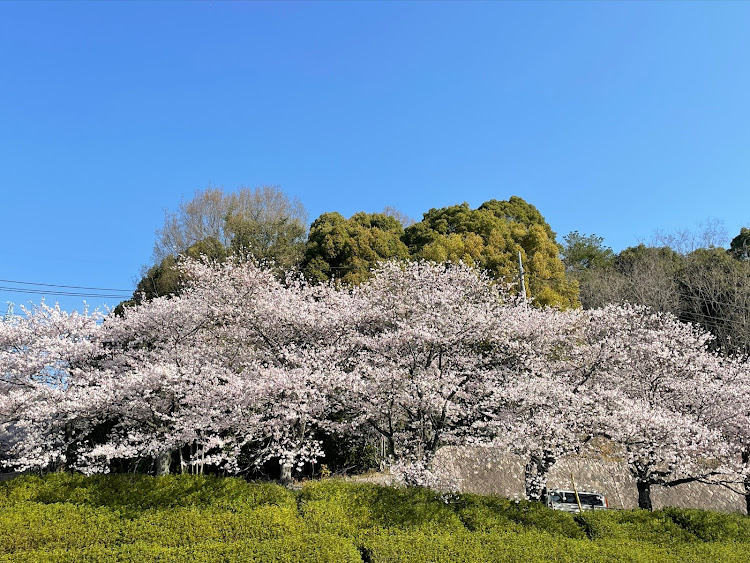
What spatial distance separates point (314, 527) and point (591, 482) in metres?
12.5

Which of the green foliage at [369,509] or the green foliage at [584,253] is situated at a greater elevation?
the green foliage at [584,253]

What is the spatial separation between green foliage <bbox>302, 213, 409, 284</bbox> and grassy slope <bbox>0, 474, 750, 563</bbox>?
17.4 meters

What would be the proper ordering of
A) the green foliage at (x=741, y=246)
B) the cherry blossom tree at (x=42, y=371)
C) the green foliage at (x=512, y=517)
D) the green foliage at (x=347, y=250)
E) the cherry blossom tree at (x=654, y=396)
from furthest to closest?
the green foliage at (x=741, y=246)
the green foliage at (x=347, y=250)
the cherry blossom tree at (x=42, y=371)
the cherry blossom tree at (x=654, y=396)
the green foliage at (x=512, y=517)

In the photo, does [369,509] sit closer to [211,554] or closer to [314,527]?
[314,527]

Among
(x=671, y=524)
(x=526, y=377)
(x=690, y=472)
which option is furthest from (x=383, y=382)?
(x=690, y=472)

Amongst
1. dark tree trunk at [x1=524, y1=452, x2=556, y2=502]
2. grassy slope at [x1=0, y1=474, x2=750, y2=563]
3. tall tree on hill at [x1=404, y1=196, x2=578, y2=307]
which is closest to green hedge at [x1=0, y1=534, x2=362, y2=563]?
grassy slope at [x1=0, y1=474, x2=750, y2=563]

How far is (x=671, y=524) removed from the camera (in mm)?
9758

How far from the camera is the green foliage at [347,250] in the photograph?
27.4m

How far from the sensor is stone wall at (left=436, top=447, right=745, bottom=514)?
1658 cm

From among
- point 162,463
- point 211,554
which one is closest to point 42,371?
point 162,463

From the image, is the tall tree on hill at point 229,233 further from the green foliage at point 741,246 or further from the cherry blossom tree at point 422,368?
the green foliage at point 741,246

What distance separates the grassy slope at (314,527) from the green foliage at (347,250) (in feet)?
57.2

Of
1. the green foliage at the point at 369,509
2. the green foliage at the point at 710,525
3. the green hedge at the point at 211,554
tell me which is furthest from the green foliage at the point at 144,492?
the green foliage at the point at 710,525

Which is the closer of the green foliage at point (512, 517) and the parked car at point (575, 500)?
the green foliage at point (512, 517)
